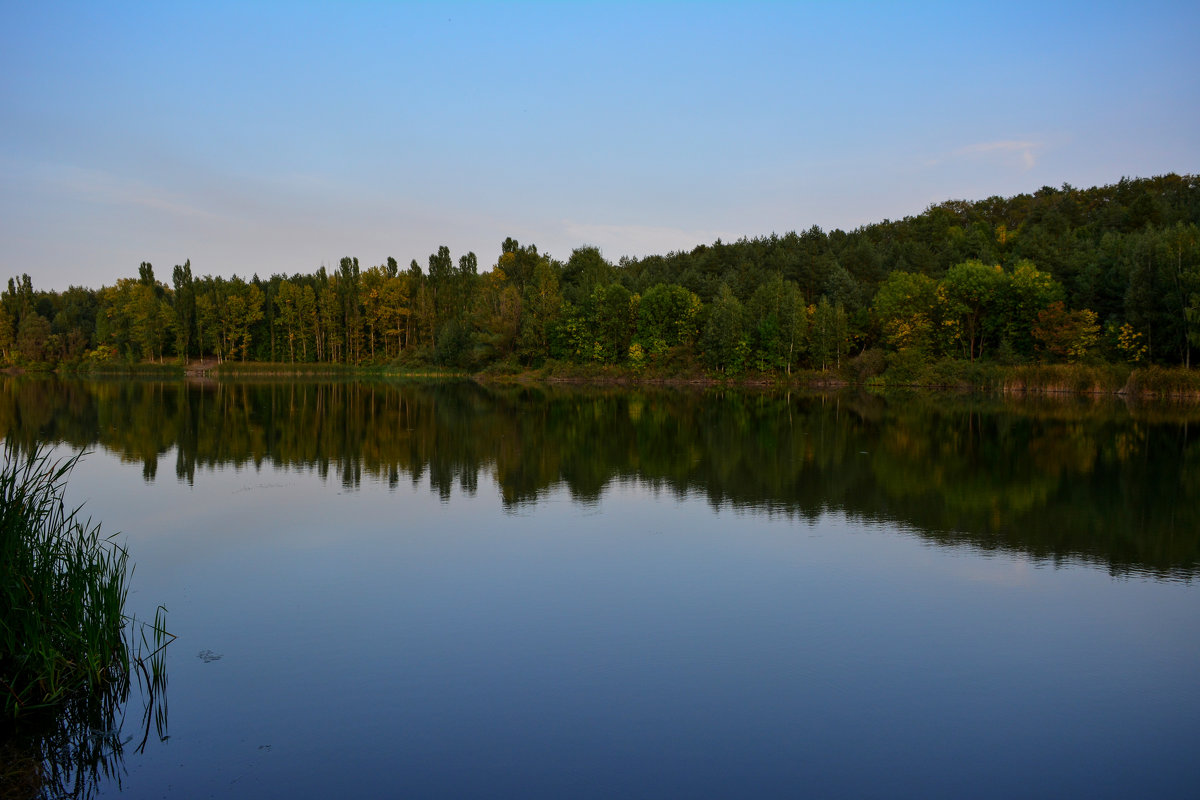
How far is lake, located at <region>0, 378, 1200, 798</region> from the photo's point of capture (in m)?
5.06

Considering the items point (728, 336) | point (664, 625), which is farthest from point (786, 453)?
point (728, 336)

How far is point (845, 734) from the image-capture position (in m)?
5.41

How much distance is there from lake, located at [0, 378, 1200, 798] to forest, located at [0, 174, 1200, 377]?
35570mm

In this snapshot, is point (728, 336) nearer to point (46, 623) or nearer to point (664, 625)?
point (664, 625)

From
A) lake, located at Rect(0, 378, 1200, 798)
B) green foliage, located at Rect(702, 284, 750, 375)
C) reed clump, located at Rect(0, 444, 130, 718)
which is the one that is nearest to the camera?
lake, located at Rect(0, 378, 1200, 798)

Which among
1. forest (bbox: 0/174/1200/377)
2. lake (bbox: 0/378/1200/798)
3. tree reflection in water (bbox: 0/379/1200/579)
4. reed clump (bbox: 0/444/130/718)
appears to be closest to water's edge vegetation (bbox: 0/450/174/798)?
reed clump (bbox: 0/444/130/718)

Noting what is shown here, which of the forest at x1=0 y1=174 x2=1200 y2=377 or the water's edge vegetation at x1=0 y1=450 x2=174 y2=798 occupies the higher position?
the forest at x1=0 y1=174 x2=1200 y2=377

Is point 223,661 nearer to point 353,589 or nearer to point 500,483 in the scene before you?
point 353,589

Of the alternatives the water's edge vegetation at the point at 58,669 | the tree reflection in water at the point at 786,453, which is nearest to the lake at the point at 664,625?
the tree reflection in water at the point at 786,453

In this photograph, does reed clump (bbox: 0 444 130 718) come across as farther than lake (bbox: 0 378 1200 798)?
Yes

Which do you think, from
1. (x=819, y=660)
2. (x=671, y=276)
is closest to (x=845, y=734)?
(x=819, y=660)

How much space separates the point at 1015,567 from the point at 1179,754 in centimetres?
445

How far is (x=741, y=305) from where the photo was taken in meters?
57.8

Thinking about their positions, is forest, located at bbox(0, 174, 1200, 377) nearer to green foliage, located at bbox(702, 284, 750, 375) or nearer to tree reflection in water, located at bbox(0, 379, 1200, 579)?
green foliage, located at bbox(702, 284, 750, 375)
